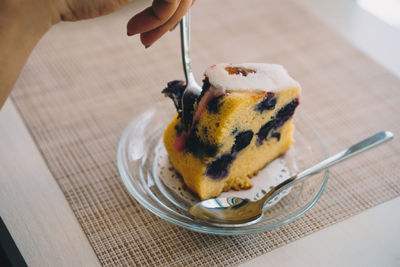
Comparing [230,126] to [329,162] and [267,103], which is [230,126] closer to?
[267,103]

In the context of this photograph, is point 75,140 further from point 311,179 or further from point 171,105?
point 311,179

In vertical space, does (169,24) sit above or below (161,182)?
above

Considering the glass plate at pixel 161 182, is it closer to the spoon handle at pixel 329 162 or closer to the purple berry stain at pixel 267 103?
the spoon handle at pixel 329 162

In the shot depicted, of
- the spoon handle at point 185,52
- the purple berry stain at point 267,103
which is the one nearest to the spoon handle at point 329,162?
the purple berry stain at point 267,103

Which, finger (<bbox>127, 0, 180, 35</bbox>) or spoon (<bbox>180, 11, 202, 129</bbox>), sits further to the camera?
spoon (<bbox>180, 11, 202, 129</bbox>)

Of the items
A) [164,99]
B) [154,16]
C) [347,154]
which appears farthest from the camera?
[164,99]

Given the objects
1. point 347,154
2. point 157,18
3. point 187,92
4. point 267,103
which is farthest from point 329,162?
point 157,18

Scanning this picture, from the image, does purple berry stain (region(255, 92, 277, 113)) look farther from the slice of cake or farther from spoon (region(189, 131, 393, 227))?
spoon (region(189, 131, 393, 227))

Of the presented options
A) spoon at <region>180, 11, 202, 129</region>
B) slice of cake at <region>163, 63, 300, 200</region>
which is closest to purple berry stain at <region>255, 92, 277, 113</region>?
slice of cake at <region>163, 63, 300, 200</region>
